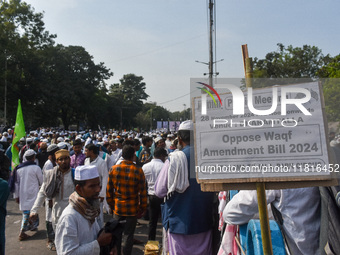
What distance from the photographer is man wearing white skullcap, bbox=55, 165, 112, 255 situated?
2.19 m

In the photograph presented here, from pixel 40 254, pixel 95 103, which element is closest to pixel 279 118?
pixel 40 254

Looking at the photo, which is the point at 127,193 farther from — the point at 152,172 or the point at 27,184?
the point at 27,184

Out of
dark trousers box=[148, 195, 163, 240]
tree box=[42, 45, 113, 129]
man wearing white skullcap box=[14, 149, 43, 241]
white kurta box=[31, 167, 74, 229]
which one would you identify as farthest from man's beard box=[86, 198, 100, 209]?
tree box=[42, 45, 113, 129]

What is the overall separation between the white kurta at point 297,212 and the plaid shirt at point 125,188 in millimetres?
2438

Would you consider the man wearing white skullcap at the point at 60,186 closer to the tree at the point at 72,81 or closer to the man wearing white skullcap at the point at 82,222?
the man wearing white skullcap at the point at 82,222

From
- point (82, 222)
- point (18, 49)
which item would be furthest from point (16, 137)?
point (18, 49)

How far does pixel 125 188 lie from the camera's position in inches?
166

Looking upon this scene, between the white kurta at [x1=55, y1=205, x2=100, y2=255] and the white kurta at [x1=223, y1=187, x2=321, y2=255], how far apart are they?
46.9 inches

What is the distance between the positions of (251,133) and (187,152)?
164cm

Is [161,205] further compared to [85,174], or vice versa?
[161,205]

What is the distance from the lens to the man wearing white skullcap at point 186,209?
3225 millimetres

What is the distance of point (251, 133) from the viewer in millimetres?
1685

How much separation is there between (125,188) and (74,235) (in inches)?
80.2

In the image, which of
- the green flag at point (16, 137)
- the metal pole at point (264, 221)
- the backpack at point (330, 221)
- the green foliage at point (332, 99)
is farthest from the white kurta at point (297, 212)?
the green flag at point (16, 137)
